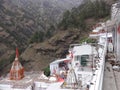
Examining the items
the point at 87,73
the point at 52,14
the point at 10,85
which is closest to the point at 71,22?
the point at 10,85

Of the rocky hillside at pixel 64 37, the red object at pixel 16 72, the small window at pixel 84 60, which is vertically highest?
the rocky hillside at pixel 64 37

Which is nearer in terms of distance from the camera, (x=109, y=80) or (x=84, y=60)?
(x=109, y=80)

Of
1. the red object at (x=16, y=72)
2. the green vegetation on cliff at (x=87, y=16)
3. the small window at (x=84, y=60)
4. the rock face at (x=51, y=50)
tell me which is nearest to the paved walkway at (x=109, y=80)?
the small window at (x=84, y=60)

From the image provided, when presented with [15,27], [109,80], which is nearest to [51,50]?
[109,80]

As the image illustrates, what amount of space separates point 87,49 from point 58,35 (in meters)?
25.1

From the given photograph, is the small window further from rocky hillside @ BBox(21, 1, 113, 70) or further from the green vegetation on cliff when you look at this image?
the green vegetation on cliff

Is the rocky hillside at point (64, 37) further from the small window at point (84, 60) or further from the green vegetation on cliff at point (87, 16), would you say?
the small window at point (84, 60)

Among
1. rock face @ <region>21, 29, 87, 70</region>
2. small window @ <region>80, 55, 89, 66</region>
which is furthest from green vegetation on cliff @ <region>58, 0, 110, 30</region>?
small window @ <region>80, 55, 89, 66</region>

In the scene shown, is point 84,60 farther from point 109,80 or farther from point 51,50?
point 51,50

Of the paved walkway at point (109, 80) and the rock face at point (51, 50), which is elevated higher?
the rock face at point (51, 50)

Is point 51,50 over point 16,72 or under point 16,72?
over

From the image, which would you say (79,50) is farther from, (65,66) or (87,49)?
(65,66)

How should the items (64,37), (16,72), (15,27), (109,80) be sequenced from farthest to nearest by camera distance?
(15,27) < (64,37) < (16,72) < (109,80)

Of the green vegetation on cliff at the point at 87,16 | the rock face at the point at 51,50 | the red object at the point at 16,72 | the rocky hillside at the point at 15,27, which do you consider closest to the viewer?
the red object at the point at 16,72
